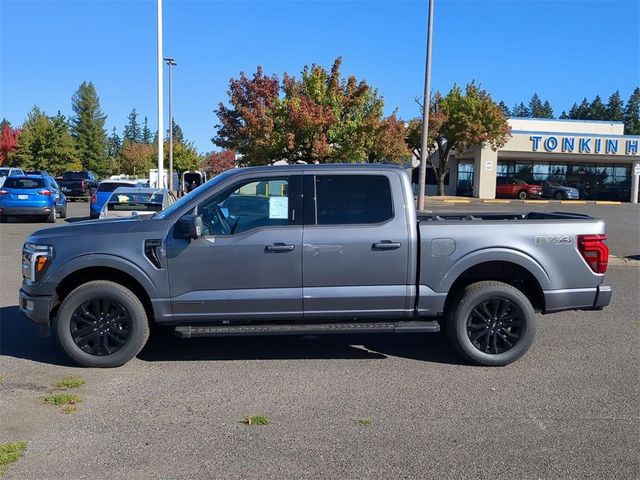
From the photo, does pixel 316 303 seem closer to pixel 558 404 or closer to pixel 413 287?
pixel 413 287

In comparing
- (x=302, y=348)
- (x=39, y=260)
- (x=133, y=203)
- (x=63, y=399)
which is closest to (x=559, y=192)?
(x=133, y=203)

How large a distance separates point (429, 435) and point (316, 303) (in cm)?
179

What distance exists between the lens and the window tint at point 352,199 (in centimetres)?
575

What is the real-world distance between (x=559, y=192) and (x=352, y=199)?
1648 inches

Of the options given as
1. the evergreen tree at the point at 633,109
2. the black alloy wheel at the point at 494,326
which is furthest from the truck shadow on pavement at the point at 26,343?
the evergreen tree at the point at 633,109

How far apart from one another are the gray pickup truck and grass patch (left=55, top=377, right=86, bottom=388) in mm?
292

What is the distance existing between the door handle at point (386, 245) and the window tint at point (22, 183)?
57.1ft

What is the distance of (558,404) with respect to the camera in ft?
A: 16.2

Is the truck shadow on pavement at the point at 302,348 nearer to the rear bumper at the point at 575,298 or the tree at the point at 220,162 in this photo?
the rear bumper at the point at 575,298

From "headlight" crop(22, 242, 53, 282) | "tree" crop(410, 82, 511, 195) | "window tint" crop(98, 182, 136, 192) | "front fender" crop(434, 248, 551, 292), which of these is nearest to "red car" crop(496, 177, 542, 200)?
"tree" crop(410, 82, 511, 195)

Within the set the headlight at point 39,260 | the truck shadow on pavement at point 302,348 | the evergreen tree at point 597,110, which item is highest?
the evergreen tree at point 597,110

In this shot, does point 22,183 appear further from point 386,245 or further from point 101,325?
point 386,245

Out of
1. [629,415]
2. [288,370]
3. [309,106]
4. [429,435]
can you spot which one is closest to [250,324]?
[288,370]

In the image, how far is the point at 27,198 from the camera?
19.3 metres
